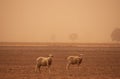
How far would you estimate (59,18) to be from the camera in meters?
27.9

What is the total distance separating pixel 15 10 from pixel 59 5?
17.3ft

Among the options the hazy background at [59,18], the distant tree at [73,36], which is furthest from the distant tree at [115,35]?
the distant tree at [73,36]

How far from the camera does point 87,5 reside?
92.1ft

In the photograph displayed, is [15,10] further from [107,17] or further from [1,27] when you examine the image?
[107,17]

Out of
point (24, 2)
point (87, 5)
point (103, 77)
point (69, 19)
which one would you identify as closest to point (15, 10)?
point (24, 2)

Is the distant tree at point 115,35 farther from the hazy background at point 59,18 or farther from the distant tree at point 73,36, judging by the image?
the distant tree at point 73,36

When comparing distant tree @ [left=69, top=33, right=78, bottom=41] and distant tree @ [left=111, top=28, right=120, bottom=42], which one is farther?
distant tree @ [left=69, top=33, right=78, bottom=41]

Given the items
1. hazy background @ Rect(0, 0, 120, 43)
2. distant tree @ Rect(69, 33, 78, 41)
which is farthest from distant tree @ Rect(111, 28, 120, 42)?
distant tree @ Rect(69, 33, 78, 41)

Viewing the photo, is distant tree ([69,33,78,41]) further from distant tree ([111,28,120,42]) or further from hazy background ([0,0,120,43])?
distant tree ([111,28,120,42])

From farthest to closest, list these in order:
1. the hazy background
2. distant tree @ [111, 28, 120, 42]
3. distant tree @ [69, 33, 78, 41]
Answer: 1. the hazy background
2. distant tree @ [69, 33, 78, 41]
3. distant tree @ [111, 28, 120, 42]

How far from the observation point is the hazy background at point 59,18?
2764cm

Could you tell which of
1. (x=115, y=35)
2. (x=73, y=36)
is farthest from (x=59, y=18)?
(x=115, y=35)

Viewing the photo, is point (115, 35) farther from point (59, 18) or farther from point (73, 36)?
point (59, 18)

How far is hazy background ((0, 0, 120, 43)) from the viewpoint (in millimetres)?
27641
